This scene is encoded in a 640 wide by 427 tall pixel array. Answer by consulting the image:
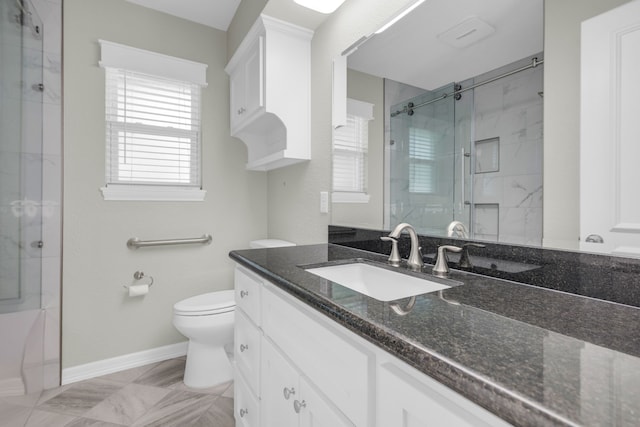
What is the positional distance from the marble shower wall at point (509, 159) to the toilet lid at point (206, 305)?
61.5 inches

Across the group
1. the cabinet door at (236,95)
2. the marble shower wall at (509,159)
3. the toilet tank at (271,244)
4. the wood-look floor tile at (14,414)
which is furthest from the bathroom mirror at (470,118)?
the wood-look floor tile at (14,414)

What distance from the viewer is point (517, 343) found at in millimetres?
485

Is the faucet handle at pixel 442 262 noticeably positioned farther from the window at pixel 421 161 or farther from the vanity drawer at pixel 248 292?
the vanity drawer at pixel 248 292

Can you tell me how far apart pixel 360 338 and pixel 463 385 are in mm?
246

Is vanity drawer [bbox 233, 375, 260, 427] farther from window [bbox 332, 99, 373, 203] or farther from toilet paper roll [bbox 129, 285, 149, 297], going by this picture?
toilet paper roll [bbox 129, 285, 149, 297]

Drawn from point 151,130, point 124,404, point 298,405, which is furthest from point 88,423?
point 151,130

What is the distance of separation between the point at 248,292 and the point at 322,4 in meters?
1.48

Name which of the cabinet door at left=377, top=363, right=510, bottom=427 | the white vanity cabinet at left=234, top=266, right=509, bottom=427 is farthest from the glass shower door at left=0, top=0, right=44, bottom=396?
the cabinet door at left=377, top=363, right=510, bottom=427

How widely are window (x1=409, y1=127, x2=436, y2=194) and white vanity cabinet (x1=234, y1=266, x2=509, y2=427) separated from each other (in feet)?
2.27

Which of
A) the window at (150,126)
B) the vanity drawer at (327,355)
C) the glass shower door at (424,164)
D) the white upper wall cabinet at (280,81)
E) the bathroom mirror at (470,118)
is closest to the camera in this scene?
the vanity drawer at (327,355)

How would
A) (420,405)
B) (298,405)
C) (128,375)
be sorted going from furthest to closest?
1. (128,375)
2. (298,405)
3. (420,405)

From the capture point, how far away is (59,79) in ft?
6.38

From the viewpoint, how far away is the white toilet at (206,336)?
188cm

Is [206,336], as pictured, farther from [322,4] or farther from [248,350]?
[322,4]
